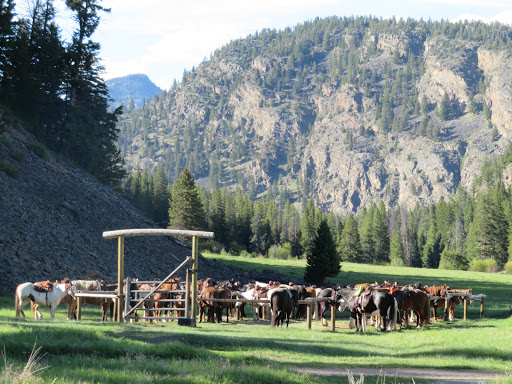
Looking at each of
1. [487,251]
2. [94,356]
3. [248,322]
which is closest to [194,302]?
[248,322]

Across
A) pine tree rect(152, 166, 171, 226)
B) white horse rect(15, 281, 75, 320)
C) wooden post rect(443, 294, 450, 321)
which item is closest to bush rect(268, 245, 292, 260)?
pine tree rect(152, 166, 171, 226)

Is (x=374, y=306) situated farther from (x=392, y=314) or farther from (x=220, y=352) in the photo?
(x=220, y=352)

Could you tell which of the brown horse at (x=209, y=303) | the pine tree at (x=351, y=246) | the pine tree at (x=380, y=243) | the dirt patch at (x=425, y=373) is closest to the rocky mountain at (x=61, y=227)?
the brown horse at (x=209, y=303)

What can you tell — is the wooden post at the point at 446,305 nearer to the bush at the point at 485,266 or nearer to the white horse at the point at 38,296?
the white horse at the point at 38,296

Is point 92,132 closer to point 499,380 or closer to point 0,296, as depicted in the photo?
point 0,296

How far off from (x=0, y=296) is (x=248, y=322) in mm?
12062

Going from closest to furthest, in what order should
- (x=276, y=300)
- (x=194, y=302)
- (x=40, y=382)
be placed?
(x=40, y=382), (x=194, y=302), (x=276, y=300)

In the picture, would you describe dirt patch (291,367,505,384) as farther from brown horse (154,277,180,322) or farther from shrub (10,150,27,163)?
shrub (10,150,27,163)

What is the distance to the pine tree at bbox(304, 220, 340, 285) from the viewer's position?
55.8m

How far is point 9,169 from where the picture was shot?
140ft

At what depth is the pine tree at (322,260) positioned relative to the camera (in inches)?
2196

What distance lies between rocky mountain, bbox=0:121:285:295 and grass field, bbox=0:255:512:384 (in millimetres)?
9064

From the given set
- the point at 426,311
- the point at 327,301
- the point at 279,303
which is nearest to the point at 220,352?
the point at 279,303

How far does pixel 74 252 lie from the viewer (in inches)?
1539
